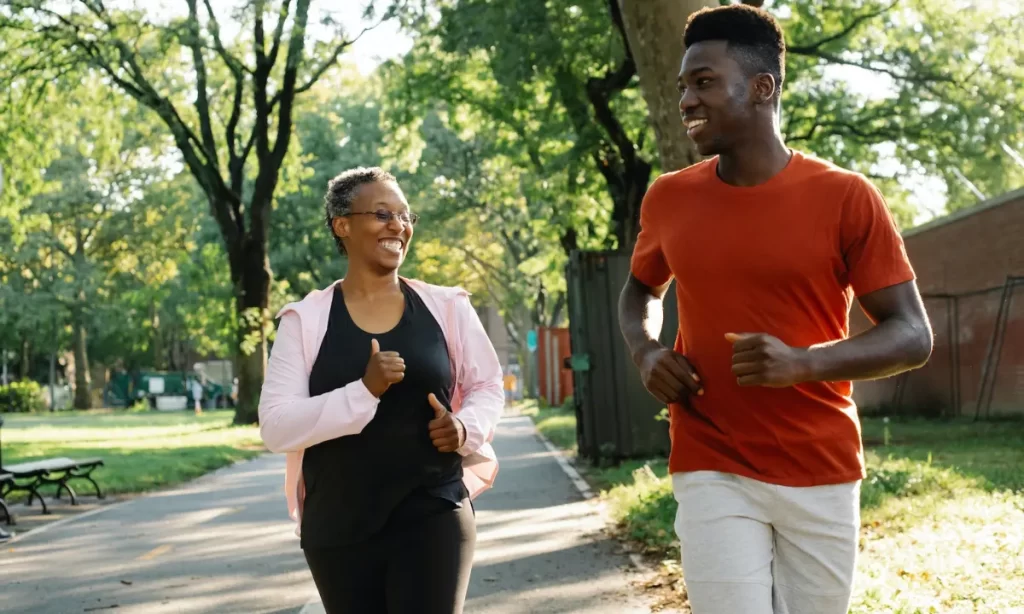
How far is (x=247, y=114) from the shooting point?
131ft

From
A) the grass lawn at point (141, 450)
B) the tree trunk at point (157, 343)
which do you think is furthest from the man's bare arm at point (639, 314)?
the tree trunk at point (157, 343)

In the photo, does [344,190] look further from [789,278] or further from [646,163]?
[646,163]

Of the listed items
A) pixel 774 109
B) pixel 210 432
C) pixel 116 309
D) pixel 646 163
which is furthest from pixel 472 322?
pixel 116 309

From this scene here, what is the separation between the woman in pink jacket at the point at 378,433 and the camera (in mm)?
3893

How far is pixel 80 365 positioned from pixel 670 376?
67.0 meters

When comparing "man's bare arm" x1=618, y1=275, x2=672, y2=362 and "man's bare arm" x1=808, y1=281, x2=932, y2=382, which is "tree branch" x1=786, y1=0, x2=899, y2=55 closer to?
"man's bare arm" x1=618, y1=275, x2=672, y2=362

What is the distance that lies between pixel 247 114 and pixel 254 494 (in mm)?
24317

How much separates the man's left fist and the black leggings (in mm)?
1067

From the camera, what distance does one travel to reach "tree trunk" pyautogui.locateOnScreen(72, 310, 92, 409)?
65312 mm

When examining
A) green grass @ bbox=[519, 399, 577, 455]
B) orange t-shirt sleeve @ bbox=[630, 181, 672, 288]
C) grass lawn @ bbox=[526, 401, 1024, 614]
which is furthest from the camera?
green grass @ bbox=[519, 399, 577, 455]

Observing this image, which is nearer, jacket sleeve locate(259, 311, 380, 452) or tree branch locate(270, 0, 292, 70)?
jacket sleeve locate(259, 311, 380, 452)

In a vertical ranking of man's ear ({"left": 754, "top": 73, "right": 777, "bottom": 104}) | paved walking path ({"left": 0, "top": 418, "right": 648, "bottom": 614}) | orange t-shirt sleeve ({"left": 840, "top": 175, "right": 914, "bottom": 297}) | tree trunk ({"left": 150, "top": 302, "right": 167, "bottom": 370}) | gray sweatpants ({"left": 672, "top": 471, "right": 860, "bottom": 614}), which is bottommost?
paved walking path ({"left": 0, "top": 418, "right": 648, "bottom": 614})

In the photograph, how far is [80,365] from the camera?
67500mm

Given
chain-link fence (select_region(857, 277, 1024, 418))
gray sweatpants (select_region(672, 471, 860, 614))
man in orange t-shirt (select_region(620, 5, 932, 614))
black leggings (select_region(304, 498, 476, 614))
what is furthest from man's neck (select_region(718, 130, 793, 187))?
chain-link fence (select_region(857, 277, 1024, 418))
